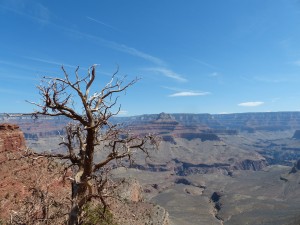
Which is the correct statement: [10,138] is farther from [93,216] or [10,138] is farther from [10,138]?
[93,216]

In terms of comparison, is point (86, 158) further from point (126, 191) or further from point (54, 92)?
point (126, 191)

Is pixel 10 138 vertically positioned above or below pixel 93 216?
above

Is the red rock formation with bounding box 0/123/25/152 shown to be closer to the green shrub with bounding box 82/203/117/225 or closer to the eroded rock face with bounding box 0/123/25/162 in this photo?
the eroded rock face with bounding box 0/123/25/162

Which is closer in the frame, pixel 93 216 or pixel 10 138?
pixel 93 216

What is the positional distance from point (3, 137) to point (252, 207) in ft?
427

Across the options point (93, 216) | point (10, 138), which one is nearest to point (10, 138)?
point (10, 138)

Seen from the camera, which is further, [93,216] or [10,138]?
[10,138]

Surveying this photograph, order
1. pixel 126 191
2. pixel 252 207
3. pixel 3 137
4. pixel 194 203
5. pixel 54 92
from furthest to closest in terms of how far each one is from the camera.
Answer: pixel 194 203 < pixel 252 207 < pixel 126 191 < pixel 3 137 < pixel 54 92

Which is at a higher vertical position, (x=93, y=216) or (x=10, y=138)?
(x=10, y=138)

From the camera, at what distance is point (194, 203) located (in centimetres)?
17538

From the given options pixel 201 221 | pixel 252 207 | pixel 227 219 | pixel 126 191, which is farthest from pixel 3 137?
pixel 252 207

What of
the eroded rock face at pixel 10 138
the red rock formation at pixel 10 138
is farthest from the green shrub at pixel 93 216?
the red rock formation at pixel 10 138

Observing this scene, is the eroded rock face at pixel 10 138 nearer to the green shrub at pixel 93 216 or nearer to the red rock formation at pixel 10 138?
the red rock formation at pixel 10 138

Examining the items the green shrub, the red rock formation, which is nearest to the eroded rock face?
the red rock formation
